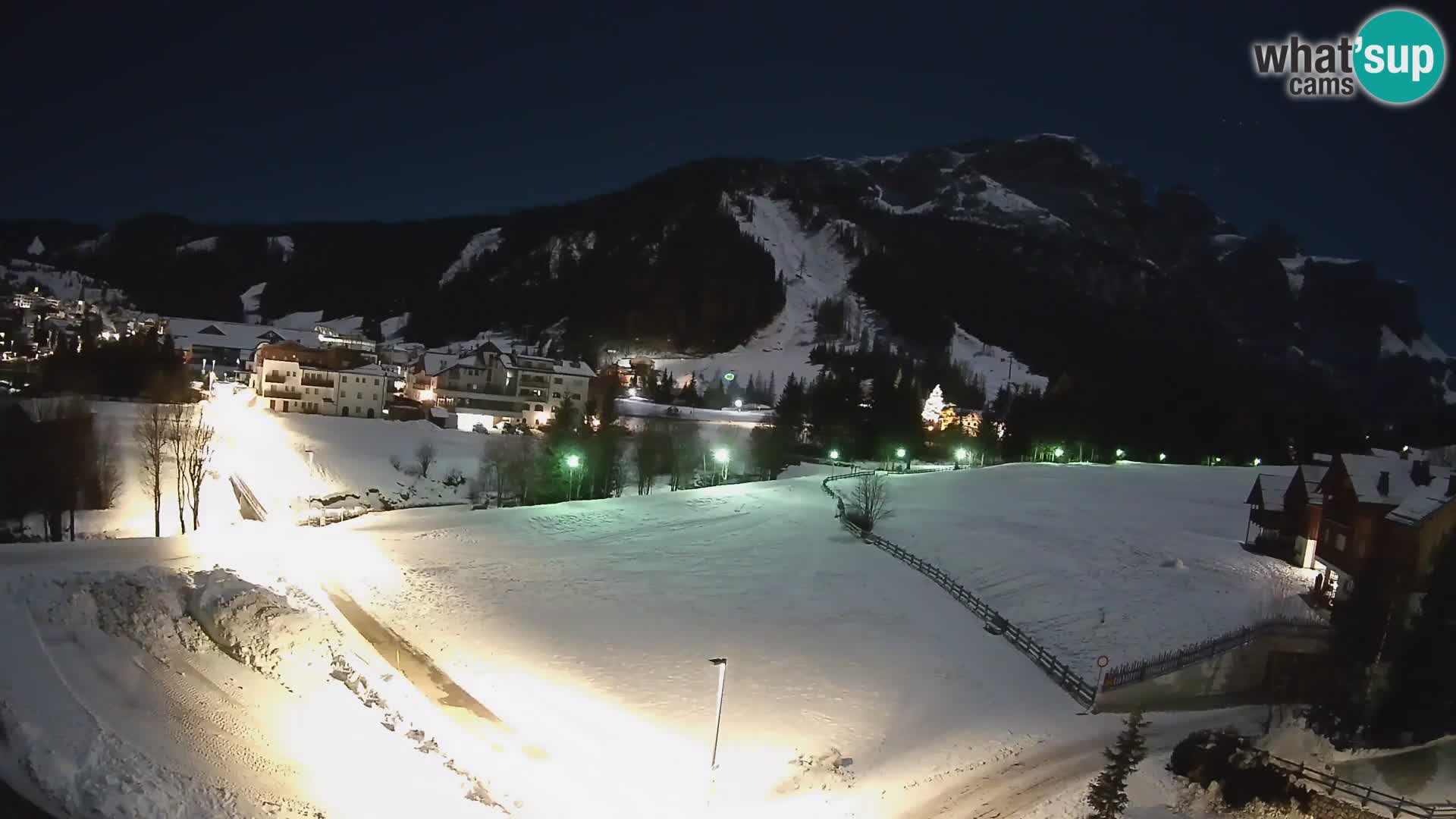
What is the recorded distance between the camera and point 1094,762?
1998 cm

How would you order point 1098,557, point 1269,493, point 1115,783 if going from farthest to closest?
point 1269,493
point 1098,557
point 1115,783

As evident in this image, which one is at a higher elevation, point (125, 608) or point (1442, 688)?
point (125, 608)

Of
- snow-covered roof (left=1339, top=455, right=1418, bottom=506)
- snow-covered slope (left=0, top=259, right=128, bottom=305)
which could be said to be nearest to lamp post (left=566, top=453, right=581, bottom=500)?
snow-covered roof (left=1339, top=455, right=1418, bottom=506)

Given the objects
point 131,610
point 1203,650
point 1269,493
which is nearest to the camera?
point 131,610

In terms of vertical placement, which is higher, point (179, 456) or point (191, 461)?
point (179, 456)

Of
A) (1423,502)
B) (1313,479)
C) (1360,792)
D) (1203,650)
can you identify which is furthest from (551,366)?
(1360,792)

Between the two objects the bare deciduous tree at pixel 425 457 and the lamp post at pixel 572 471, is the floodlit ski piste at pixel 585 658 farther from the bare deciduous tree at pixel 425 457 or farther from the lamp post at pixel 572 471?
the bare deciduous tree at pixel 425 457

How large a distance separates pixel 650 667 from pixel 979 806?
11534mm

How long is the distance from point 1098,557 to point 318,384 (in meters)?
70.7

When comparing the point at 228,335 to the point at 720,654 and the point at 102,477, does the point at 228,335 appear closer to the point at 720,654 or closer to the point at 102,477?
the point at 102,477

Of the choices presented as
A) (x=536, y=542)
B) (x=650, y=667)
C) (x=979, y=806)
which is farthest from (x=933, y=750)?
(x=536, y=542)

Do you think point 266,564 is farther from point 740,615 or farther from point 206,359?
point 206,359

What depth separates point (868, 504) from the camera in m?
45.5

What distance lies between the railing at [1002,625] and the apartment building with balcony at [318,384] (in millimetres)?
56238
